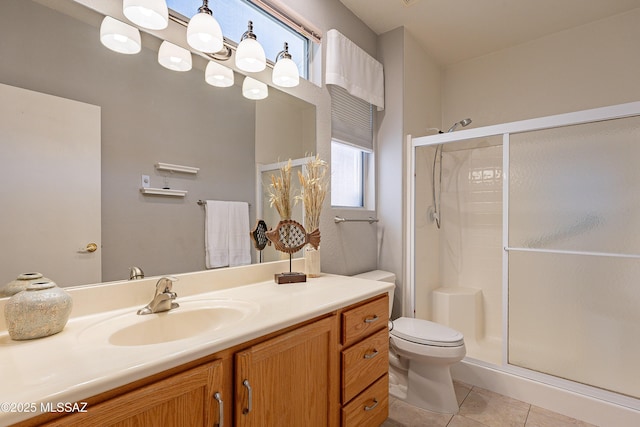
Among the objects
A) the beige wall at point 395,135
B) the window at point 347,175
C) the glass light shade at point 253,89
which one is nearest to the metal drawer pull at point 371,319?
the window at point 347,175

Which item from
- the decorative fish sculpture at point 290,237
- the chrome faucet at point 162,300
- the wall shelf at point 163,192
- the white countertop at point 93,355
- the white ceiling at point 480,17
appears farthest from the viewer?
the white ceiling at point 480,17

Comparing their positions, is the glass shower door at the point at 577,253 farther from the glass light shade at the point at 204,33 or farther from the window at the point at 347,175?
the glass light shade at the point at 204,33

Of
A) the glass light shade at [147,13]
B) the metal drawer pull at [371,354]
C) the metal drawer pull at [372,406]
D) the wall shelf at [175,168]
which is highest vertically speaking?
the glass light shade at [147,13]

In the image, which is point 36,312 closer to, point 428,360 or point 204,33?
point 204,33

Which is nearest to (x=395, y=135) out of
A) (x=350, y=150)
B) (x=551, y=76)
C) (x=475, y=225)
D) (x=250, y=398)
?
(x=350, y=150)

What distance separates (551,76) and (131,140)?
10.3ft

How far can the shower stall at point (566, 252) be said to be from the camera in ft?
5.91

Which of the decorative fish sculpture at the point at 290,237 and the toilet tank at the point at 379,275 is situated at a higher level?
the decorative fish sculpture at the point at 290,237

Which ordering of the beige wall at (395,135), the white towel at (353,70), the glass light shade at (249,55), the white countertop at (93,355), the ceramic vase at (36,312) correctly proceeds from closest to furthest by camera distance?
1. the white countertop at (93,355)
2. the ceramic vase at (36,312)
3. the glass light shade at (249,55)
4. the white towel at (353,70)
5. the beige wall at (395,135)

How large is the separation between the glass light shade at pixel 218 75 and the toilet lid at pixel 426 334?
1.72 metres

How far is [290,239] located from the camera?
65.1 inches

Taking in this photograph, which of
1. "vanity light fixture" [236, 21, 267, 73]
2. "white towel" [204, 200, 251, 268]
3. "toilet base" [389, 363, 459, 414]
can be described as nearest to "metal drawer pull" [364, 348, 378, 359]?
"toilet base" [389, 363, 459, 414]

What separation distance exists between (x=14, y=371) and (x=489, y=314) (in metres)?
3.07

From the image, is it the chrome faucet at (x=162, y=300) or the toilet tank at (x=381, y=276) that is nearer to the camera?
the chrome faucet at (x=162, y=300)
